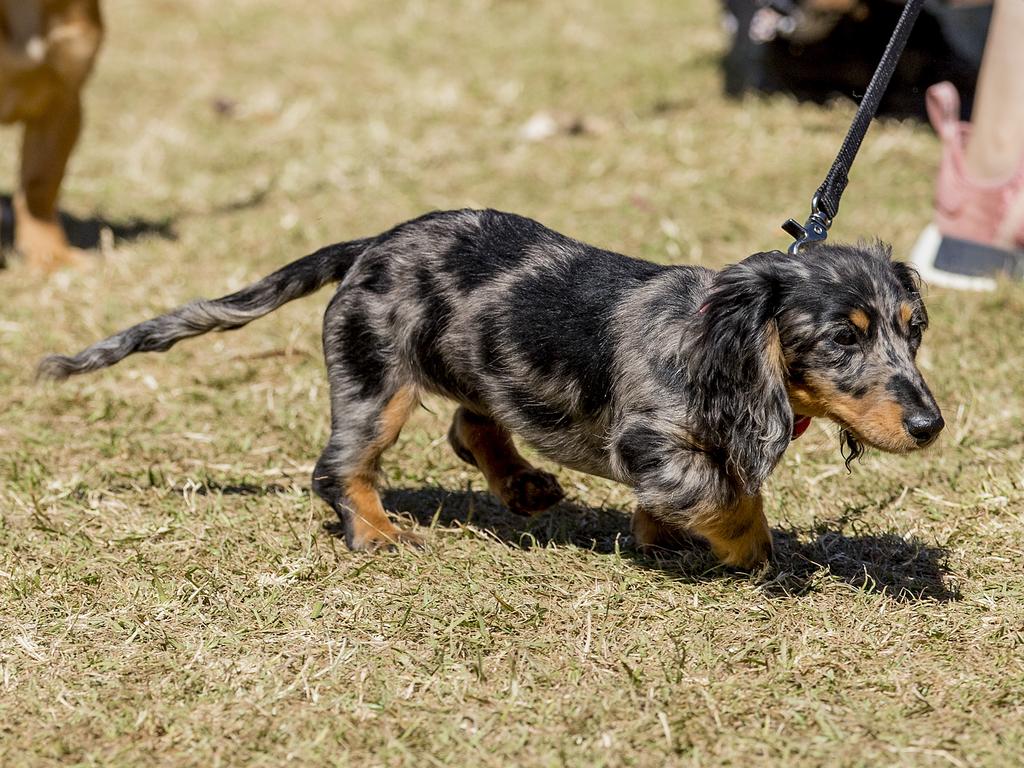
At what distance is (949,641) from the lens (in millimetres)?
3555

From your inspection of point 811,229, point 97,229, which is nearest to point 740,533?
point 811,229

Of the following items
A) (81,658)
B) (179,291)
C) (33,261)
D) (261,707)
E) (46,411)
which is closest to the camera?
(261,707)

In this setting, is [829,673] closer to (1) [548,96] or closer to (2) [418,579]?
(2) [418,579]

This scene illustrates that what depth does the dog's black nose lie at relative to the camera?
10.8ft

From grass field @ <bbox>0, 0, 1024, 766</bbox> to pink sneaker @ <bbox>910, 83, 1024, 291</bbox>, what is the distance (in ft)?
0.88

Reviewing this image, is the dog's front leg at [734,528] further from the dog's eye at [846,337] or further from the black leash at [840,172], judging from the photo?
the black leash at [840,172]

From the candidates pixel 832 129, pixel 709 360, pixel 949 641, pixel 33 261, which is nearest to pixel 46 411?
pixel 33 261

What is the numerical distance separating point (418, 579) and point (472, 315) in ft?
2.53

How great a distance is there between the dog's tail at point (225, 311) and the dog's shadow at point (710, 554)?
0.75 meters

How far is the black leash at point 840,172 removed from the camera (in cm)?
388

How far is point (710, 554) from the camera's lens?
409 cm

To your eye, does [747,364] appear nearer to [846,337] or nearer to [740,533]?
[846,337]

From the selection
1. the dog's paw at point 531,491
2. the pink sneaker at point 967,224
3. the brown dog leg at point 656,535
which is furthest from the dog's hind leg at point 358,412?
the pink sneaker at point 967,224

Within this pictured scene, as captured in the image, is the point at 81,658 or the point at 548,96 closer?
the point at 81,658
